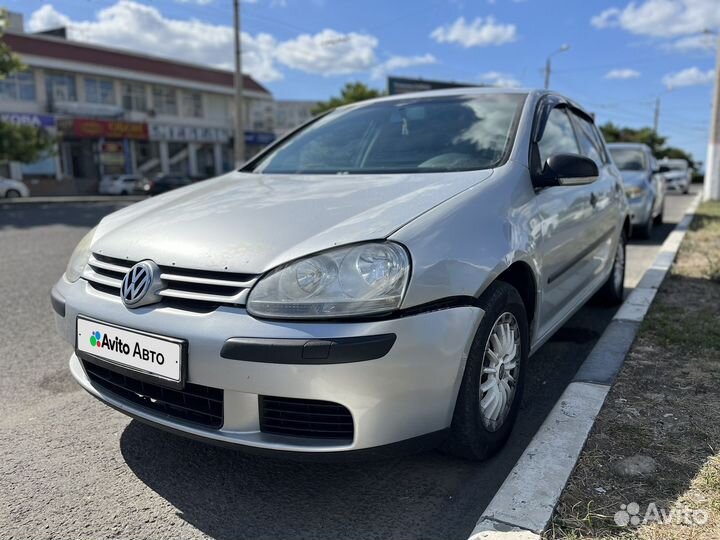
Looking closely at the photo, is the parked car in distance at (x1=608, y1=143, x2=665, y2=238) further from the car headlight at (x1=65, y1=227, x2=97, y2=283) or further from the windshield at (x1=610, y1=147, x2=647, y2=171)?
the car headlight at (x1=65, y1=227, x2=97, y2=283)

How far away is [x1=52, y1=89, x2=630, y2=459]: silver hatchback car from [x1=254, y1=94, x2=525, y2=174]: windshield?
0.05 metres

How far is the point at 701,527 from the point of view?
5.79ft

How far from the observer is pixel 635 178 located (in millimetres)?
8547

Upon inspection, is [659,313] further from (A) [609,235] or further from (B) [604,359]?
(B) [604,359]

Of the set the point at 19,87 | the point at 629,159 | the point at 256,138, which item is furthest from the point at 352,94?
the point at 629,159

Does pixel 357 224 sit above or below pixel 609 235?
above

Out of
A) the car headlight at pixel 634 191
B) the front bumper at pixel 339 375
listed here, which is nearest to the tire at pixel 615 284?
the front bumper at pixel 339 375

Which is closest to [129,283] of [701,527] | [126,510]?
[126,510]

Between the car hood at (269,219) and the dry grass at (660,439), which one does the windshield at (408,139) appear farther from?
the dry grass at (660,439)

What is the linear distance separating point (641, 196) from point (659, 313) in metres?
5.13

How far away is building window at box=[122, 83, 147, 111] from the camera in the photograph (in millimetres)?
34844

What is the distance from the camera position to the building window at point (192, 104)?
38.3 m

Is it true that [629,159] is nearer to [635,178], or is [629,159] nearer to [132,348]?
[635,178]

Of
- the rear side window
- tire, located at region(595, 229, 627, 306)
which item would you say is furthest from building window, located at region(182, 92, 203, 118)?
tire, located at region(595, 229, 627, 306)
